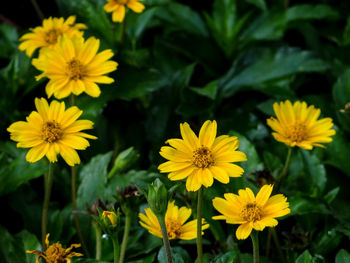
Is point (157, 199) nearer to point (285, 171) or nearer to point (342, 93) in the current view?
point (285, 171)

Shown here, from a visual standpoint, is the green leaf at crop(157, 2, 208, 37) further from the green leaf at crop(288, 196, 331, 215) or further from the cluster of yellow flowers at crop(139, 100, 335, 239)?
the cluster of yellow flowers at crop(139, 100, 335, 239)

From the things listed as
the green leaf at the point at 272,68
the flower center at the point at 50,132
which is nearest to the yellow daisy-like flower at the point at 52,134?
the flower center at the point at 50,132

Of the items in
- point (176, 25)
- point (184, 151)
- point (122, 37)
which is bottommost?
point (184, 151)

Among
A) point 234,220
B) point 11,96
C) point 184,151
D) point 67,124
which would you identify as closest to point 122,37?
point 11,96

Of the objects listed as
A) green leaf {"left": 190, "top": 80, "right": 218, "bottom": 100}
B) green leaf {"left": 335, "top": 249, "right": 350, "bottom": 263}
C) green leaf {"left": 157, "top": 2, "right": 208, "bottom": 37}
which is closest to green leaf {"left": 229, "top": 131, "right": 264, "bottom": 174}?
green leaf {"left": 190, "top": 80, "right": 218, "bottom": 100}

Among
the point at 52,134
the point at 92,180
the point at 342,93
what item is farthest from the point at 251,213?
the point at 342,93

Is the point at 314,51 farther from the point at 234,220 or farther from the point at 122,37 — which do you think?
the point at 234,220

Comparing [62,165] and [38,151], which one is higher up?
[62,165]
